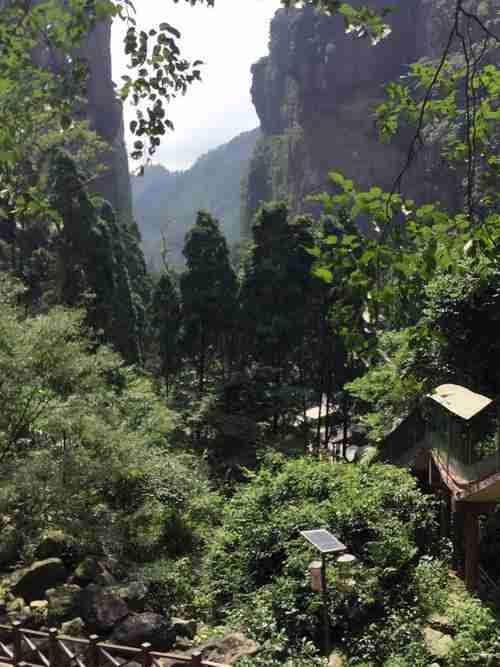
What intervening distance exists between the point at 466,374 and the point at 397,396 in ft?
8.19

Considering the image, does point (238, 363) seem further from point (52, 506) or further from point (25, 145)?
point (25, 145)

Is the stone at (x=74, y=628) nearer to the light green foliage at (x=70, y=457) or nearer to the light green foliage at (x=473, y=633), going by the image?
the light green foliage at (x=70, y=457)

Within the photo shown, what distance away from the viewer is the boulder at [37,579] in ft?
35.4

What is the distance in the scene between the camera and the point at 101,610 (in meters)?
10.0

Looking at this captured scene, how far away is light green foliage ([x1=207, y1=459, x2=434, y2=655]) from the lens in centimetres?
1039

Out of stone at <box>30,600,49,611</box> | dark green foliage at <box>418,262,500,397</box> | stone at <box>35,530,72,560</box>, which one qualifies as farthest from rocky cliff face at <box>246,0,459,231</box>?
stone at <box>30,600,49,611</box>

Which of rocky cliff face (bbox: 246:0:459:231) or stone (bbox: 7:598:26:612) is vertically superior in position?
rocky cliff face (bbox: 246:0:459:231)

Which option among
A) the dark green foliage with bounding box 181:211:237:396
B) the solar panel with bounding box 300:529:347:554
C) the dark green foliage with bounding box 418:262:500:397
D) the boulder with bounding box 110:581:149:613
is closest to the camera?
the solar panel with bounding box 300:529:347:554

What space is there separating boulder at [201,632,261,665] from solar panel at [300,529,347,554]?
1.73 meters

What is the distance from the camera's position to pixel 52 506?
11.0 metres

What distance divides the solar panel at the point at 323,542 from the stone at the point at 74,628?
348cm

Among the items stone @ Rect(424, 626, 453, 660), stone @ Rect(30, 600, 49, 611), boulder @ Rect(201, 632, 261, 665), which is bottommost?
stone @ Rect(424, 626, 453, 660)

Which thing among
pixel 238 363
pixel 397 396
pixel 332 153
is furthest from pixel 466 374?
pixel 332 153

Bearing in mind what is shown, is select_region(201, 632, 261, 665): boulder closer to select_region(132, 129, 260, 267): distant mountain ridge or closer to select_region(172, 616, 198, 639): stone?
select_region(172, 616, 198, 639): stone
